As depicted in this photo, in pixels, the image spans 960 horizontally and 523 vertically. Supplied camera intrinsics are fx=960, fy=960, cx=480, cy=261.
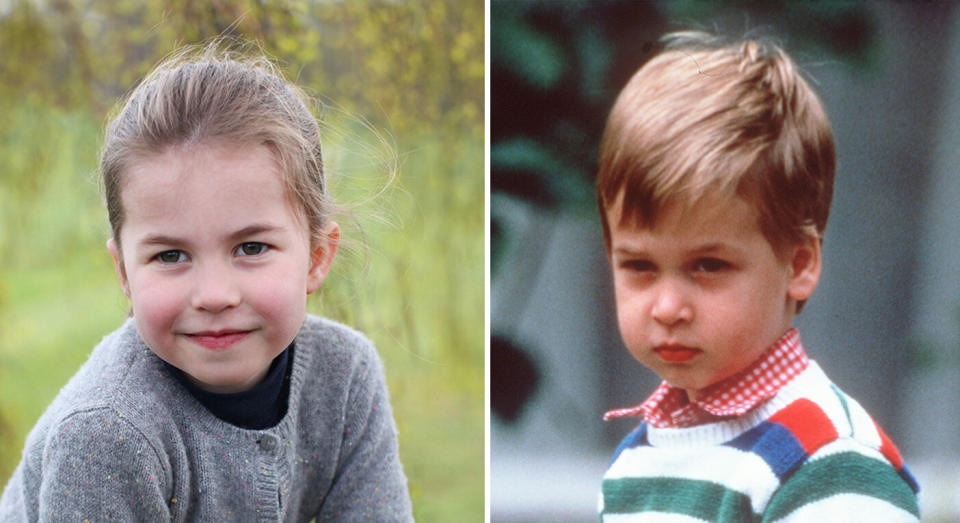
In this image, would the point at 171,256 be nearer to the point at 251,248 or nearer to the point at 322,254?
the point at 251,248

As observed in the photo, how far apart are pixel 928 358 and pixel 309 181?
1.14 metres

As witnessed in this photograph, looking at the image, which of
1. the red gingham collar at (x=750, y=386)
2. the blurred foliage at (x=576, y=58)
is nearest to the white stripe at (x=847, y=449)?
the red gingham collar at (x=750, y=386)

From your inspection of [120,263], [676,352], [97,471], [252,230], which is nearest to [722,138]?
[676,352]

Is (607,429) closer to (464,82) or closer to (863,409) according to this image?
(863,409)

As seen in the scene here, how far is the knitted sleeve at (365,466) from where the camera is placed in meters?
1.66

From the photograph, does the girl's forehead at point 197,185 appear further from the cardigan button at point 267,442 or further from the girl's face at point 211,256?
the cardigan button at point 267,442

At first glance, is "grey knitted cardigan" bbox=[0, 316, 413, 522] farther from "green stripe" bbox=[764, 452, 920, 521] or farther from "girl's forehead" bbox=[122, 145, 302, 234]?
"green stripe" bbox=[764, 452, 920, 521]

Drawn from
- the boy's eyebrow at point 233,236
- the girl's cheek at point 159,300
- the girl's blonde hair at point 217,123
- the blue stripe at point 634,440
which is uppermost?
the girl's blonde hair at point 217,123

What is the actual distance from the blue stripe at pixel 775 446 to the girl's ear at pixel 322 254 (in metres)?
0.75

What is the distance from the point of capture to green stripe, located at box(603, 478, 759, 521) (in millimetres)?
1631

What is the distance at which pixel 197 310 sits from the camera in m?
1.41

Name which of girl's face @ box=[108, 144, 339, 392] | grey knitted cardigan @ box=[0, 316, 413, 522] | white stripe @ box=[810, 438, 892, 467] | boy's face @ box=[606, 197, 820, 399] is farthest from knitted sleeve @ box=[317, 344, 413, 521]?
white stripe @ box=[810, 438, 892, 467]

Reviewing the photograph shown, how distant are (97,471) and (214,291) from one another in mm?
298

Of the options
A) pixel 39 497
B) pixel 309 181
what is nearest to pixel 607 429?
pixel 309 181
